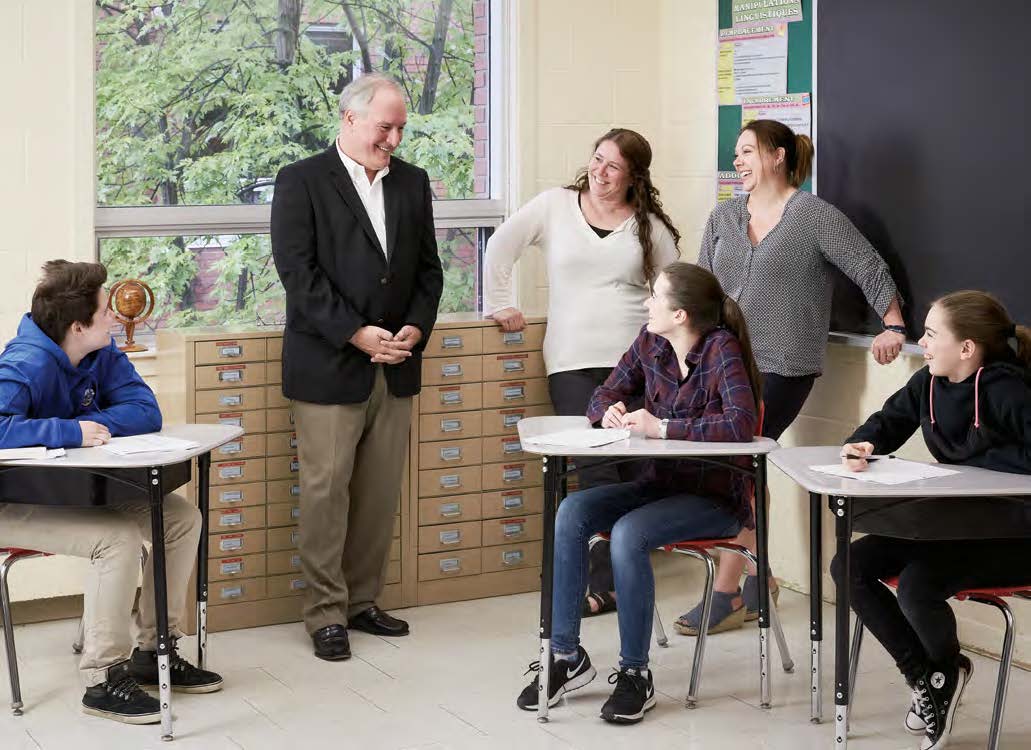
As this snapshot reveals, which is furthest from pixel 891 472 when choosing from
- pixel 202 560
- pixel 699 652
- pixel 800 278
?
pixel 202 560

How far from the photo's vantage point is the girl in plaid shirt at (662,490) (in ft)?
11.4

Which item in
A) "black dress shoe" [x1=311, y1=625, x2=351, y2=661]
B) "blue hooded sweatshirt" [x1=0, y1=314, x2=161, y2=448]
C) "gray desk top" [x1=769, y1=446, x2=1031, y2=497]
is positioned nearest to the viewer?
"gray desk top" [x1=769, y1=446, x2=1031, y2=497]

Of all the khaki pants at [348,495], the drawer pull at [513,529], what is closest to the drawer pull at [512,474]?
the drawer pull at [513,529]

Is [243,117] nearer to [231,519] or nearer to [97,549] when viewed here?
[231,519]

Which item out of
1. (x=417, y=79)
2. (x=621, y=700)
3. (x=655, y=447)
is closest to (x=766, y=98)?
(x=417, y=79)

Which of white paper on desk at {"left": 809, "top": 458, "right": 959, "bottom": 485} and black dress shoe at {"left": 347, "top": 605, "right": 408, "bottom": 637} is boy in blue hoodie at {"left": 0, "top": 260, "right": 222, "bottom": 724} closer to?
black dress shoe at {"left": 347, "top": 605, "right": 408, "bottom": 637}

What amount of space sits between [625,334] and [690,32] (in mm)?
1336

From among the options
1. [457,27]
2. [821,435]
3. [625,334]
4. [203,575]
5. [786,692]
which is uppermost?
[457,27]

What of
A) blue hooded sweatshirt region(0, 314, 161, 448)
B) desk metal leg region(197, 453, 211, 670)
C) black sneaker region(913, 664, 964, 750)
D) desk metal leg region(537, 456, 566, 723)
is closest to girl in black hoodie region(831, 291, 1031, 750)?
black sneaker region(913, 664, 964, 750)

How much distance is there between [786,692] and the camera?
12.3 ft

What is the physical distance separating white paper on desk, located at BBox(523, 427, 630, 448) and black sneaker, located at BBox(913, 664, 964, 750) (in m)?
0.91

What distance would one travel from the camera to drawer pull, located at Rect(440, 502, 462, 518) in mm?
4590

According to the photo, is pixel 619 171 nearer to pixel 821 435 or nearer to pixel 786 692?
pixel 821 435

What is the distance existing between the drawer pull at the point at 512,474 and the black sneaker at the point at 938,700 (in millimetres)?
1747
